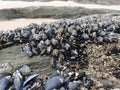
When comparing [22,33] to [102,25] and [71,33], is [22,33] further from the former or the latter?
[102,25]

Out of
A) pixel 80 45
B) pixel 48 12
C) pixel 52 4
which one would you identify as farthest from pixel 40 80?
pixel 52 4

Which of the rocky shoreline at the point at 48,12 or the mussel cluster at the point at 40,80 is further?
the rocky shoreline at the point at 48,12

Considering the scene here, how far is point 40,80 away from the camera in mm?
3402

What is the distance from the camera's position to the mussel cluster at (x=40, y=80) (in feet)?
10.6

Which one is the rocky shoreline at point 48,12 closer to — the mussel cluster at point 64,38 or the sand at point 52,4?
the sand at point 52,4

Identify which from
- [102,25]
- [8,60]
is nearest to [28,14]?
[102,25]

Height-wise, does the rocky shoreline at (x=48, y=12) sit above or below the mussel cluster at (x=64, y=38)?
below

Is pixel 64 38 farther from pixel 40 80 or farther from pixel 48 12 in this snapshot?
pixel 48 12

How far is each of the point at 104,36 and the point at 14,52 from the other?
1.17 metres

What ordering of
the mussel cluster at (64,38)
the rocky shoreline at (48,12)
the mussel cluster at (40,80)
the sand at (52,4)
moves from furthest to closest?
the sand at (52,4) < the rocky shoreline at (48,12) < the mussel cluster at (64,38) < the mussel cluster at (40,80)

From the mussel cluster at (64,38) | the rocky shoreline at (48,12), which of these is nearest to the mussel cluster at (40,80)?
the mussel cluster at (64,38)

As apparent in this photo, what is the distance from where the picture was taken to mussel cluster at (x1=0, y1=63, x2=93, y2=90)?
10.6 feet

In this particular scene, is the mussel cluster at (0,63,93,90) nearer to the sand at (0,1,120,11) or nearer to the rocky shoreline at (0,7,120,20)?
the rocky shoreline at (0,7,120,20)

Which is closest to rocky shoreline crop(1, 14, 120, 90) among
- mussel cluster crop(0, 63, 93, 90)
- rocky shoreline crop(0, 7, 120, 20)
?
mussel cluster crop(0, 63, 93, 90)
